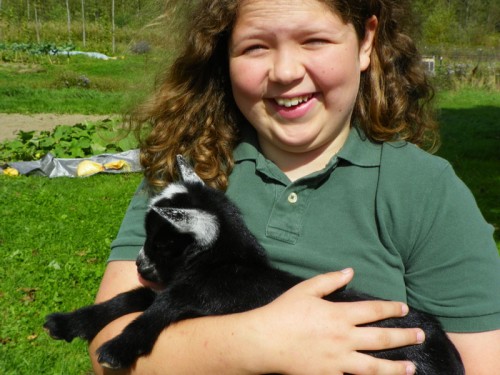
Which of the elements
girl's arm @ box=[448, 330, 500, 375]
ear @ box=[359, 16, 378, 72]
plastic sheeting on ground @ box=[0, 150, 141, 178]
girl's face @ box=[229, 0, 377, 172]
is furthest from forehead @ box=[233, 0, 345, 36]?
plastic sheeting on ground @ box=[0, 150, 141, 178]

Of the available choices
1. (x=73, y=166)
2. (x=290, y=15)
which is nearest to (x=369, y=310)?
(x=290, y=15)

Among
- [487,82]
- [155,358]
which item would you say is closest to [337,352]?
[155,358]

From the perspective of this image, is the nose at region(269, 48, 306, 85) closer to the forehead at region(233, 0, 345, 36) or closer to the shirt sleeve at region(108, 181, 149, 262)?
the forehead at region(233, 0, 345, 36)

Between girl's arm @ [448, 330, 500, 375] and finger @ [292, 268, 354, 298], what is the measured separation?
1.61 feet

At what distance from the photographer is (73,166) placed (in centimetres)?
892

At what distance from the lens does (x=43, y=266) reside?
5754 millimetres

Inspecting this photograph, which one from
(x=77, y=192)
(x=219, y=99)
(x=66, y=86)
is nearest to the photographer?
→ (x=219, y=99)

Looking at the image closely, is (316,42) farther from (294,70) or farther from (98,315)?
(98,315)

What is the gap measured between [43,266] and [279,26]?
13.8 ft

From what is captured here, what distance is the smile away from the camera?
7.86 feet

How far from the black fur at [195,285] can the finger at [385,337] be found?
2.6 inches

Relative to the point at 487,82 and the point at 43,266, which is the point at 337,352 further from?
the point at 487,82

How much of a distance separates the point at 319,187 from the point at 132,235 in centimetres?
81

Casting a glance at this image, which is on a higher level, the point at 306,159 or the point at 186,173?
the point at 306,159
